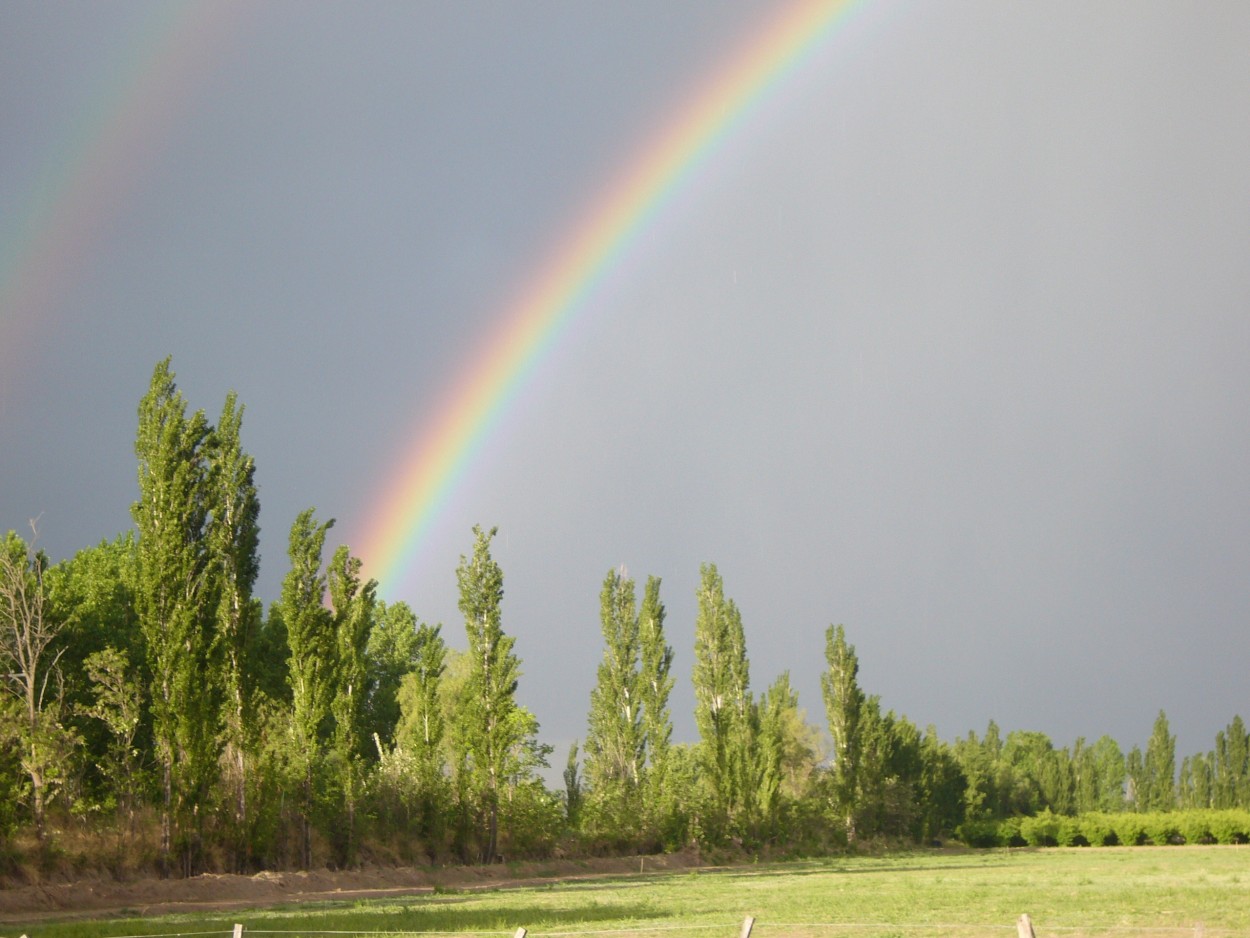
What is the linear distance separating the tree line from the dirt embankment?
2296mm

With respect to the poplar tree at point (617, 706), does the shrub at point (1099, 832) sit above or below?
below

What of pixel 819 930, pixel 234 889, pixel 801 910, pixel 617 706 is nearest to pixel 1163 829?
pixel 617 706

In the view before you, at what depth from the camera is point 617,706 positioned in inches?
2778

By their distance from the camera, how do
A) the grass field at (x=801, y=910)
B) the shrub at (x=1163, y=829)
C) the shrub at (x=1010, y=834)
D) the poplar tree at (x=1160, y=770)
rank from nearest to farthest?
the grass field at (x=801, y=910), the shrub at (x=1163, y=829), the shrub at (x=1010, y=834), the poplar tree at (x=1160, y=770)

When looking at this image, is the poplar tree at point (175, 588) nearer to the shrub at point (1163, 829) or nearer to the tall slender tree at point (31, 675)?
the tall slender tree at point (31, 675)

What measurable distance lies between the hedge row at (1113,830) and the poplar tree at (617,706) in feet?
132

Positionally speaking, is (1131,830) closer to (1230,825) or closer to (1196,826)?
(1196,826)

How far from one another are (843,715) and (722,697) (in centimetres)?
1670

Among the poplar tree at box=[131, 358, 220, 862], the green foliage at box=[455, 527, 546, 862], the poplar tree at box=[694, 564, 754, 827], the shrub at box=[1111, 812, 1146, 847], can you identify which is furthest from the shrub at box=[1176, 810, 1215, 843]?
the poplar tree at box=[131, 358, 220, 862]

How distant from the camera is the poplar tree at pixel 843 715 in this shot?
8188cm

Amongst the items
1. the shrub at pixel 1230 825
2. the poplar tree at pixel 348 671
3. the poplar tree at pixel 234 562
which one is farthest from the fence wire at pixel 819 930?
the shrub at pixel 1230 825

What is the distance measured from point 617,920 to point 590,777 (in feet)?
160

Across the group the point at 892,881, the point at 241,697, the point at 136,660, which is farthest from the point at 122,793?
the point at 892,881

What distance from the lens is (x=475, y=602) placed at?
59.4 meters
